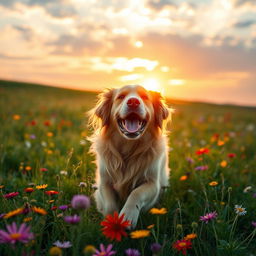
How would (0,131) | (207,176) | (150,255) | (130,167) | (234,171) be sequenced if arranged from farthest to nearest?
(0,131) → (234,171) → (207,176) → (130,167) → (150,255)

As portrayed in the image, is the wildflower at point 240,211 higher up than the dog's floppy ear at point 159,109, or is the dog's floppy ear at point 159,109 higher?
the dog's floppy ear at point 159,109

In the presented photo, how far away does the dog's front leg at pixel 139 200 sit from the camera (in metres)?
2.50

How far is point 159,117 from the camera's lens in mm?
3479

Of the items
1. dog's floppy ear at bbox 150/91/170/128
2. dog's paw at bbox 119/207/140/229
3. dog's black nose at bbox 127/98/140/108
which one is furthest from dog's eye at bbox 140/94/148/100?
dog's paw at bbox 119/207/140/229

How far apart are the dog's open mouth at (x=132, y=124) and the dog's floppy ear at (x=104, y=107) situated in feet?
1.23

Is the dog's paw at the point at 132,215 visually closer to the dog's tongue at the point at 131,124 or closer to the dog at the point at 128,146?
the dog at the point at 128,146

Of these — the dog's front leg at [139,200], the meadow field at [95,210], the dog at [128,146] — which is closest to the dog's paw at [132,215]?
the dog's front leg at [139,200]

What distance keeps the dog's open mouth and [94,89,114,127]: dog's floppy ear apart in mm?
374

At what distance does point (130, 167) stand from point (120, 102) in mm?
754

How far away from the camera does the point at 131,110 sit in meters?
2.96

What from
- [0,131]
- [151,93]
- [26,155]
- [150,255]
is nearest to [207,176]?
[151,93]

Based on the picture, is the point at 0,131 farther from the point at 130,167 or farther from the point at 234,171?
the point at 234,171

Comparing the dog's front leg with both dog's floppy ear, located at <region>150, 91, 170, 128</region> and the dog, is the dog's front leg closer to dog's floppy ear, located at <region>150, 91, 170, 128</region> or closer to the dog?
the dog

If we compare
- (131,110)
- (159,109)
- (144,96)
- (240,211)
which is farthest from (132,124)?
(240,211)
